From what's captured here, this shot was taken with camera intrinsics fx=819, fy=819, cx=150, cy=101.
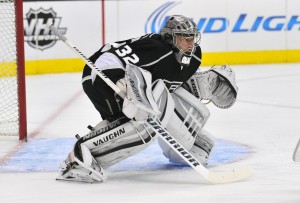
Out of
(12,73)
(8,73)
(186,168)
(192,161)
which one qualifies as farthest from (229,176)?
(8,73)

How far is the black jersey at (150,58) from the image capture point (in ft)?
10.6

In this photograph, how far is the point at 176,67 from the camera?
3.34 m

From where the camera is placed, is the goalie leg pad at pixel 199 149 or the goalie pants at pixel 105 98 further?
the goalie leg pad at pixel 199 149

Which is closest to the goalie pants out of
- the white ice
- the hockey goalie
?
the hockey goalie

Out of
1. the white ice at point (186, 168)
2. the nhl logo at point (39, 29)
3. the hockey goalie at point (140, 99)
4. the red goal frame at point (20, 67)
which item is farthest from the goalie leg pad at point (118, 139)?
Result: the nhl logo at point (39, 29)

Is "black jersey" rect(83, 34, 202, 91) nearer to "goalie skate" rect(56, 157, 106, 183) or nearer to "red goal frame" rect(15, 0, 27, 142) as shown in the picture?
"goalie skate" rect(56, 157, 106, 183)

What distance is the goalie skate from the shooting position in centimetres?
316

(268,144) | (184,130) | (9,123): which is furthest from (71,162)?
(9,123)

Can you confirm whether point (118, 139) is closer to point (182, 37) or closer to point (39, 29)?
point (182, 37)

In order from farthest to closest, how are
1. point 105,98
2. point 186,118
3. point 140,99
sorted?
point 186,118 → point 105,98 → point 140,99

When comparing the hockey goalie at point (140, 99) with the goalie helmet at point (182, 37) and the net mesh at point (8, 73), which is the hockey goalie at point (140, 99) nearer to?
the goalie helmet at point (182, 37)

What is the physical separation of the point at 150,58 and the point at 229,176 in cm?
56

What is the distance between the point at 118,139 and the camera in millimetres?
3195

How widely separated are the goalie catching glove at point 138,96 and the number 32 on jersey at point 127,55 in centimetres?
11
